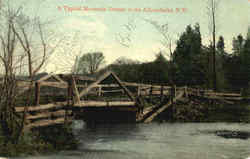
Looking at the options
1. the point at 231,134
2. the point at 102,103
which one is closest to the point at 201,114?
the point at 231,134

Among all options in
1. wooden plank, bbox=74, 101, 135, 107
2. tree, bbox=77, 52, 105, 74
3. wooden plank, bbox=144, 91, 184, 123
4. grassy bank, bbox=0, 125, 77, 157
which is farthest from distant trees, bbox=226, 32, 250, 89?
grassy bank, bbox=0, 125, 77, 157

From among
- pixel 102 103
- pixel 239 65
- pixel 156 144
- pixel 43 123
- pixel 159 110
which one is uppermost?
pixel 239 65

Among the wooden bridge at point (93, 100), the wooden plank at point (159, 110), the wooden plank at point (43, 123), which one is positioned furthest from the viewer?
the wooden plank at point (159, 110)

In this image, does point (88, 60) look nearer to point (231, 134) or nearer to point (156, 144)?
point (156, 144)

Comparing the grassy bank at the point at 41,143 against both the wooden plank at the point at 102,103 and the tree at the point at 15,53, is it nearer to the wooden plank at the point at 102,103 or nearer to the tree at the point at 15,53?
the tree at the point at 15,53

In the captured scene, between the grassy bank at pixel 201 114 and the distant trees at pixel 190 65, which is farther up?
the distant trees at pixel 190 65

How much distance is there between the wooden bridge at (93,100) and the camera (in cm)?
1020

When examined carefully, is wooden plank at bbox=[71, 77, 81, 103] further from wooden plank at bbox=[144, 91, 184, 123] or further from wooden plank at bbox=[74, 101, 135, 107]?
wooden plank at bbox=[144, 91, 184, 123]

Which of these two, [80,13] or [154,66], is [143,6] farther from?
[154,66]

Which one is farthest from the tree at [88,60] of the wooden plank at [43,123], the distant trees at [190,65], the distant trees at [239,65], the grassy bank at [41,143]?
the distant trees at [239,65]

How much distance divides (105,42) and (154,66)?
37.6 feet

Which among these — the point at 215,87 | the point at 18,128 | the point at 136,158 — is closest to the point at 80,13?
the point at 18,128

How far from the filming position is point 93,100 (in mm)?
15430

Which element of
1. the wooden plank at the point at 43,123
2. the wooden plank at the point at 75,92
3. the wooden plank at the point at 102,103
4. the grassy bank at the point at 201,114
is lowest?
the grassy bank at the point at 201,114
